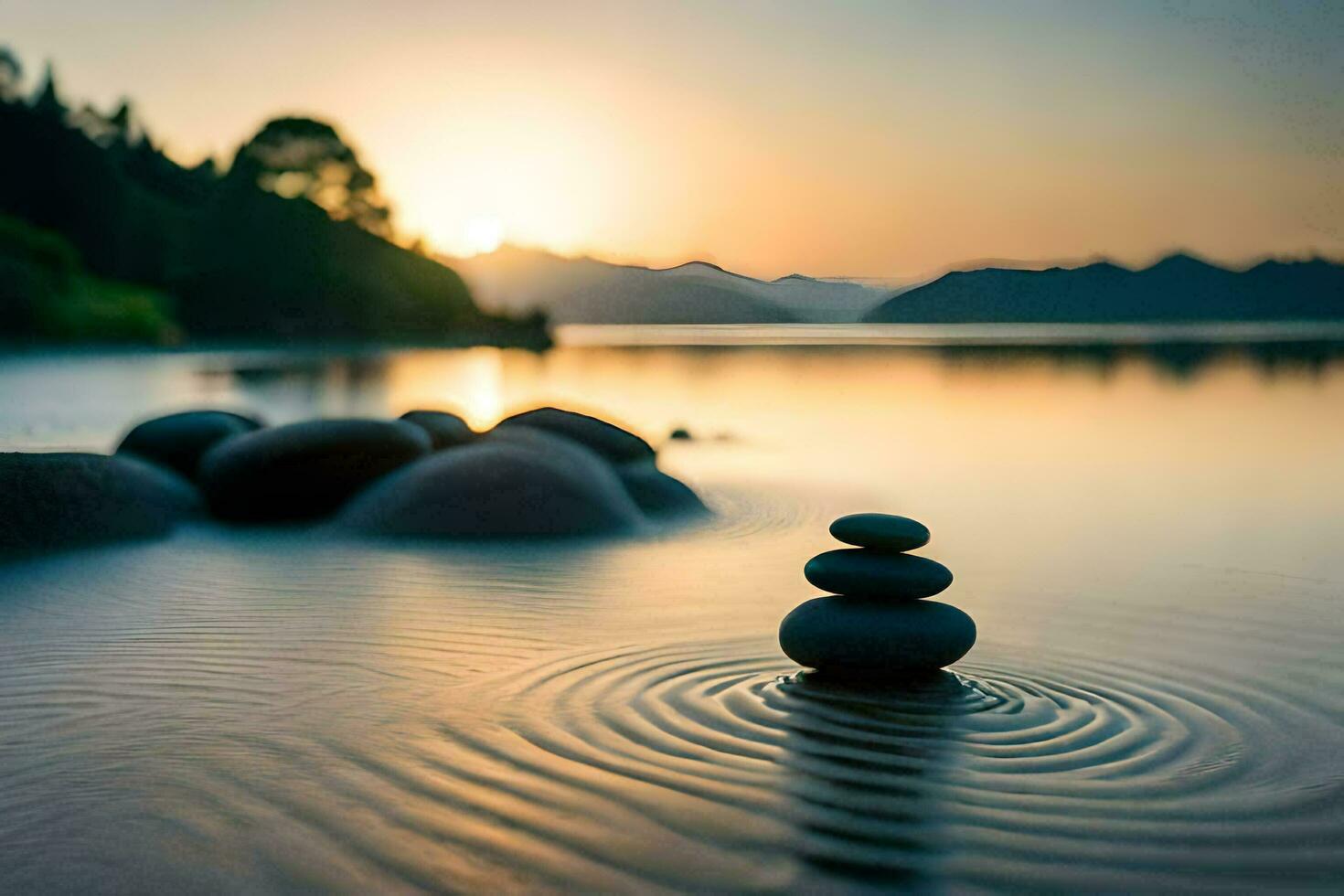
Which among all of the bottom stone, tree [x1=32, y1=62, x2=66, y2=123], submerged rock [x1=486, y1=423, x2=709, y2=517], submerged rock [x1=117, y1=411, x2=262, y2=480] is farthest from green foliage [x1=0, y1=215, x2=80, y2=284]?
the bottom stone

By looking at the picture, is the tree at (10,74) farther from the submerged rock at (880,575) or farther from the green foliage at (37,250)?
the submerged rock at (880,575)

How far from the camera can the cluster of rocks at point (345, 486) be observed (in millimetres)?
8445

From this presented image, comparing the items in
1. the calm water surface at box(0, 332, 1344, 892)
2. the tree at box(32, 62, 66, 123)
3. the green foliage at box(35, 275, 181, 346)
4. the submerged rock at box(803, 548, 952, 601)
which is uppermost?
the tree at box(32, 62, 66, 123)

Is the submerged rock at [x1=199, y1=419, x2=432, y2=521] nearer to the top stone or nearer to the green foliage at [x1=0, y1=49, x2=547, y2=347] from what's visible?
the top stone

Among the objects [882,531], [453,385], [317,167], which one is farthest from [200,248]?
[882,531]

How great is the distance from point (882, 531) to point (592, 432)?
6896mm

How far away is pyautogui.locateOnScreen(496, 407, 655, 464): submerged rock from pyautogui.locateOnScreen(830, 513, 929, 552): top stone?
625 cm

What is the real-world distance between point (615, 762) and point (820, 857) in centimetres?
88

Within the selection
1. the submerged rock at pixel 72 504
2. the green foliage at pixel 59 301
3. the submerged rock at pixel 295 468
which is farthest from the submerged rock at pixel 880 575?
the green foliage at pixel 59 301

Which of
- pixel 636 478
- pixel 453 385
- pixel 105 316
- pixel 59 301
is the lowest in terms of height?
pixel 636 478

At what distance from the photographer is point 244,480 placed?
969 cm

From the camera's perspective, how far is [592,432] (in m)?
11.8

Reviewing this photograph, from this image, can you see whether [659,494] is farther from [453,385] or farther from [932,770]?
[453,385]

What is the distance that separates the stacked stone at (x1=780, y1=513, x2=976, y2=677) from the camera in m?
4.87
